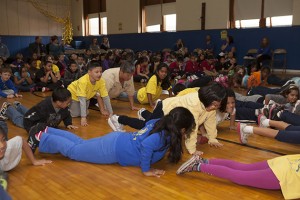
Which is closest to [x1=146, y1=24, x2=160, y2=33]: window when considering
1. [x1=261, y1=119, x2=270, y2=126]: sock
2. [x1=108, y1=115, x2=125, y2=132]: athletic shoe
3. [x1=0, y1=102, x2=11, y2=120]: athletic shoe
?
[x1=0, y1=102, x2=11, y2=120]: athletic shoe

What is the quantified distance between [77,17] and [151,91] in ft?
46.0

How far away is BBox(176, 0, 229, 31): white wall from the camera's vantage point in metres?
11.8

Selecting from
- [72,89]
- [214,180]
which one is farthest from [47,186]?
[72,89]

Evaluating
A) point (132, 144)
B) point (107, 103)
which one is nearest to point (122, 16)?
point (107, 103)

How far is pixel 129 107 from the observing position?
5578mm

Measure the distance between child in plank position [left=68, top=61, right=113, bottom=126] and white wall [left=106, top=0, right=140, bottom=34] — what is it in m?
10.8

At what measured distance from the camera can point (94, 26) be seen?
58.3 feet

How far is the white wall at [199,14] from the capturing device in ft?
38.7

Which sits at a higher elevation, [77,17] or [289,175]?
[77,17]

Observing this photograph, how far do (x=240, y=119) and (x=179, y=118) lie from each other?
7.68 feet

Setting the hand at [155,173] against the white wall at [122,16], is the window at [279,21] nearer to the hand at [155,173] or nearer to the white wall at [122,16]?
the white wall at [122,16]

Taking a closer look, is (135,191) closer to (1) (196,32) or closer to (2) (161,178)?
(2) (161,178)

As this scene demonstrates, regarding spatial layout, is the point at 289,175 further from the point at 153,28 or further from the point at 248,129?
the point at 153,28

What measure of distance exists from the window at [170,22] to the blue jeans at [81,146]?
11425 millimetres
